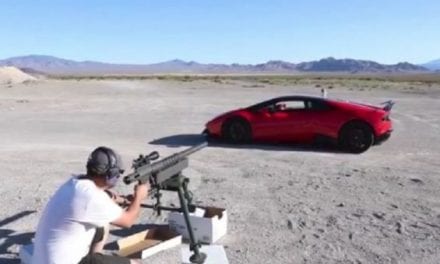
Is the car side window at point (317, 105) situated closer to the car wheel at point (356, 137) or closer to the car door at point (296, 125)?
the car door at point (296, 125)

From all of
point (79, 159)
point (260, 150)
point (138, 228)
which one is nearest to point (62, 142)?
point (79, 159)

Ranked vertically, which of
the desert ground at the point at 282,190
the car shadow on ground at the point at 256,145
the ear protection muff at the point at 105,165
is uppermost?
the ear protection muff at the point at 105,165

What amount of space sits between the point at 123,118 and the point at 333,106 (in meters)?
9.61

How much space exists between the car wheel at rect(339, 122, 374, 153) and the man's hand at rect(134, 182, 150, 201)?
9.75 meters

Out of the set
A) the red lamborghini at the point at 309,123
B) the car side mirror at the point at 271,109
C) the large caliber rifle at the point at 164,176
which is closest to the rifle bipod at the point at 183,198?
the large caliber rifle at the point at 164,176

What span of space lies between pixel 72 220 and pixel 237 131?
10.9m

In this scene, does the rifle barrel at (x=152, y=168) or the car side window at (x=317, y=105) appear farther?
the car side window at (x=317, y=105)

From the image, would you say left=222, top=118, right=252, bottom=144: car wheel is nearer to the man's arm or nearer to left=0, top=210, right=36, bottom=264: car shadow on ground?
left=0, top=210, right=36, bottom=264: car shadow on ground

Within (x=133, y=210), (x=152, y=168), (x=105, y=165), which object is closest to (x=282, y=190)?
(x=152, y=168)

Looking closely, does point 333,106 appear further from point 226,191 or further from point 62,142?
point 62,142

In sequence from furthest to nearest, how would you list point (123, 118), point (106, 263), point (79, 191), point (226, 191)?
1. point (123, 118)
2. point (226, 191)
3. point (106, 263)
4. point (79, 191)

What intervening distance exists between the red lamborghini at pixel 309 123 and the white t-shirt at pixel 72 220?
10203 millimetres

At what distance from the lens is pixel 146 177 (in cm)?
471

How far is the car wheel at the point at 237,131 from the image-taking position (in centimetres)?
1484
